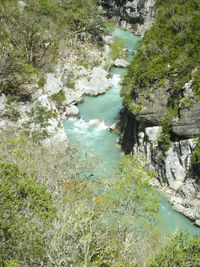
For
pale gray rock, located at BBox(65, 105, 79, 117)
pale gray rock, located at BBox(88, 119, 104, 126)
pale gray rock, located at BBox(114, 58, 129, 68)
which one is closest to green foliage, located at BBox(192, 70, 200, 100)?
pale gray rock, located at BBox(88, 119, 104, 126)

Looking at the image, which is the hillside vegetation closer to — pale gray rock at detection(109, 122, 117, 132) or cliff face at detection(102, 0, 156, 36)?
pale gray rock at detection(109, 122, 117, 132)

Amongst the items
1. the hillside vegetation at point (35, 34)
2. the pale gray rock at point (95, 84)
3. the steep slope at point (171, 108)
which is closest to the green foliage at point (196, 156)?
the steep slope at point (171, 108)

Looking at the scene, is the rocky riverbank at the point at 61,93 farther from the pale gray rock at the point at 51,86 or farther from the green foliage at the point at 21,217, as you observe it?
the green foliage at the point at 21,217

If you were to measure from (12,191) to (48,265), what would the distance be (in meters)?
3.61

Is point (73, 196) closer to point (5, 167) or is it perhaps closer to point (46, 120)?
point (5, 167)

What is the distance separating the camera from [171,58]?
26.3 meters

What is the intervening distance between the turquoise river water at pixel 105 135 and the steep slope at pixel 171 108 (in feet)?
3.75

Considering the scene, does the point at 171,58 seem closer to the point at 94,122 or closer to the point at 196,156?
the point at 196,156

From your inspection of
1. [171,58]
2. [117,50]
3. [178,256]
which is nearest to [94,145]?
[171,58]

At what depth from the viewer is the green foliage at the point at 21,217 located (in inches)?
378

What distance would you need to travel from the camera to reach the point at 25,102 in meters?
28.8

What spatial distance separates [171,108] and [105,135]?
10790 mm

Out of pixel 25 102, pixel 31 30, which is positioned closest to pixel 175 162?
pixel 25 102

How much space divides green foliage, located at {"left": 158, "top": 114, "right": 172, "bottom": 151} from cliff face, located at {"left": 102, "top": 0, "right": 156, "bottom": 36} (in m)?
63.6
